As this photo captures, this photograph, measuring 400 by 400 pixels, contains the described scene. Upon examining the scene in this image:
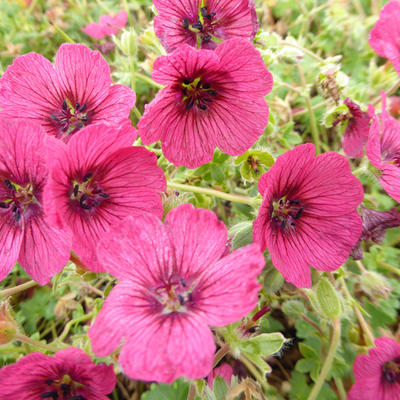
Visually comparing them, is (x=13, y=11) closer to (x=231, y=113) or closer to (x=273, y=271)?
(x=231, y=113)

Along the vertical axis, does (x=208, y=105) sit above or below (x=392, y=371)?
above

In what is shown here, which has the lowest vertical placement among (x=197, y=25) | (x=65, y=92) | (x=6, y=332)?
(x=6, y=332)

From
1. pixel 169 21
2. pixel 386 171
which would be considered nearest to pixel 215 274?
pixel 386 171

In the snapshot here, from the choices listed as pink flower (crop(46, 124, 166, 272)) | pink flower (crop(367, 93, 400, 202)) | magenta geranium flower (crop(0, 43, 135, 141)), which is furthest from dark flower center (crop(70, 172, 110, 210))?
pink flower (crop(367, 93, 400, 202))

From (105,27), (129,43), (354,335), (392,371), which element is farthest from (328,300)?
(105,27)

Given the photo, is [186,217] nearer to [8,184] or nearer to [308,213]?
[308,213]

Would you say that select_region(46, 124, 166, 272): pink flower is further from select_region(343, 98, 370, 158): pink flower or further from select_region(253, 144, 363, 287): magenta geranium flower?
select_region(343, 98, 370, 158): pink flower

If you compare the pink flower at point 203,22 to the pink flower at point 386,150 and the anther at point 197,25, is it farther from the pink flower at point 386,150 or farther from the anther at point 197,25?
the pink flower at point 386,150
